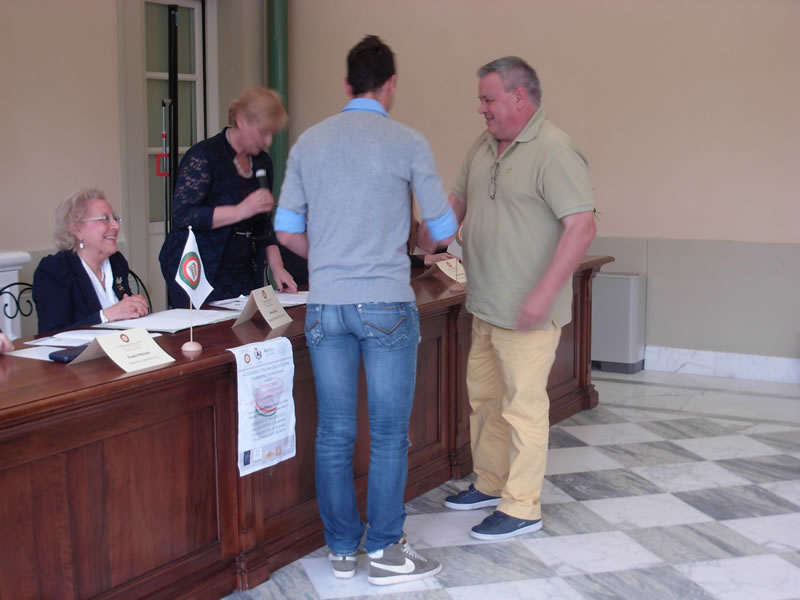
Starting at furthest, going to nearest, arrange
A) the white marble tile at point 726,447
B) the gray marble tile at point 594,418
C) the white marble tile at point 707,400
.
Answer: the white marble tile at point 707,400 → the gray marble tile at point 594,418 → the white marble tile at point 726,447

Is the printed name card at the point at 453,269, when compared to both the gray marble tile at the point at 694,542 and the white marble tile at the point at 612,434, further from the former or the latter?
the gray marble tile at the point at 694,542

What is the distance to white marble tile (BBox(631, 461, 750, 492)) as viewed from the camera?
399 cm

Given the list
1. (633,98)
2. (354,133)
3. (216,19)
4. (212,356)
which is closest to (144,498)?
(212,356)

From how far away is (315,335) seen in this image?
2.83 meters

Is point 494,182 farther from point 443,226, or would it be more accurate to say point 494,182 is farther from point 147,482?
point 147,482

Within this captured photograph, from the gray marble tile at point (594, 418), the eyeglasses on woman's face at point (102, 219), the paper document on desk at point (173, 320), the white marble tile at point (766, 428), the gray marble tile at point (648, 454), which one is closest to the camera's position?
the paper document on desk at point (173, 320)

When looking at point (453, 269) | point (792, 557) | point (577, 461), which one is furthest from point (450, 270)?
point (792, 557)

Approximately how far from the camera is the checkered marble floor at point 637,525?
9.88ft

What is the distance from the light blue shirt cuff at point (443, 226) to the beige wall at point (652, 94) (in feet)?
11.9

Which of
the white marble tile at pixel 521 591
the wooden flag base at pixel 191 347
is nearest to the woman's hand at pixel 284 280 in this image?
the wooden flag base at pixel 191 347

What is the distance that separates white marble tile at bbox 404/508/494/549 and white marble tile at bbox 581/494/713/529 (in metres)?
0.45

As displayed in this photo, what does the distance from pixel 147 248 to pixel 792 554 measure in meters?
4.43

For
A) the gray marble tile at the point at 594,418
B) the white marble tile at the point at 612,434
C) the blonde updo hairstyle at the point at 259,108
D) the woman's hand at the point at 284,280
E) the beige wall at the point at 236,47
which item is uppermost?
the beige wall at the point at 236,47

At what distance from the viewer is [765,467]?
13.9ft
